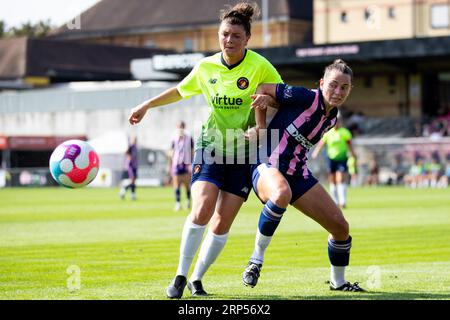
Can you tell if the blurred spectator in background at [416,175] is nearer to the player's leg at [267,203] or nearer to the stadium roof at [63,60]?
the stadium roof at [63,60]

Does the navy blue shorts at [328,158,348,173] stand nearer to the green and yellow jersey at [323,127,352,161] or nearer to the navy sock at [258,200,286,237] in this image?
the green and yellow jersey at [323,127,352,161]

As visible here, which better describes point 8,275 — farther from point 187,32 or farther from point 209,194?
point 187,32

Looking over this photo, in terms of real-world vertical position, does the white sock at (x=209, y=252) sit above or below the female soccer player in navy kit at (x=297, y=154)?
below

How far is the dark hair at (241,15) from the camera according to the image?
30.4ft

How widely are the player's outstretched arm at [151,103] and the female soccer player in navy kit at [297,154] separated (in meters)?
0.94

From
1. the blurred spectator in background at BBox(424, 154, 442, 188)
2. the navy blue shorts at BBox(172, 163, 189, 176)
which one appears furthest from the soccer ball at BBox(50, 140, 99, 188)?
the blurred spectator in background at BBox(424, 154, 442, 188)

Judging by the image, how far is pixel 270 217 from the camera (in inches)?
369

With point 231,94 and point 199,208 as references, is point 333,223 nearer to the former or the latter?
point 199,208

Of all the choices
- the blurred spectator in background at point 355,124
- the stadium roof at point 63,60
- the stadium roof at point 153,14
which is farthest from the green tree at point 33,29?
the blurred spectator in background at point 355,124

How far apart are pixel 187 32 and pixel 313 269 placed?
3088 inches

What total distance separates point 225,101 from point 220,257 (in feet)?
15.8

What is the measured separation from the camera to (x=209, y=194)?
9281 millimetres

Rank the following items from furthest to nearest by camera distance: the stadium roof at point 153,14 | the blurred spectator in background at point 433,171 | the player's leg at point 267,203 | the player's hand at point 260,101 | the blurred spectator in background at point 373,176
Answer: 1. the stadium roof at point 153,14
2. the blurred spectator in background at point 373,176
3. the blurred spectator in background at point 433,171
4. the player's leg at point 267,203
5. the player's hand at point 260,101
